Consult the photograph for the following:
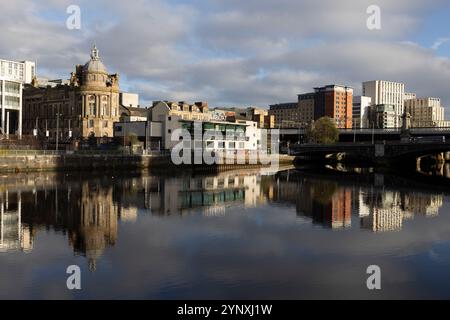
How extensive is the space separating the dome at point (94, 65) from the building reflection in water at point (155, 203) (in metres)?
42.8

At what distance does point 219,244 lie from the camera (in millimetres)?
23828

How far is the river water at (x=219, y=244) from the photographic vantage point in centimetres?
1703

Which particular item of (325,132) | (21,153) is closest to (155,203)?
(21,153)

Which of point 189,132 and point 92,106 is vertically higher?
point 92,106

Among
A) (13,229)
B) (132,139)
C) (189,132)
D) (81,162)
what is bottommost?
(13,229)

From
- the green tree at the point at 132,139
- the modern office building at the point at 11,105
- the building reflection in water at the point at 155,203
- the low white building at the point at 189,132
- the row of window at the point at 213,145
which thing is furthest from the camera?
the row of window at the point at 213,145

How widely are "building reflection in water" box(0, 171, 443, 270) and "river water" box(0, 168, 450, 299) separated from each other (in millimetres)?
134

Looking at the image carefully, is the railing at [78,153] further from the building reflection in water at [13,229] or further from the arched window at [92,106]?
the arched window at [92,106]

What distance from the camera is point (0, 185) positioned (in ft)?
152

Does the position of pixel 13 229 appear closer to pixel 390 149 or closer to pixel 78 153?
pixel 78 153

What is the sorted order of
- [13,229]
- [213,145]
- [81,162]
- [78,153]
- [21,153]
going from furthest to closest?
[213,145], [78,153], [81,162], [21,153], [13,229]

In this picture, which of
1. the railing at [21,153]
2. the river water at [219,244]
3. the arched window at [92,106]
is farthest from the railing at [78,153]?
the arched window at [92,106]

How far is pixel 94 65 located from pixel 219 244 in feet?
266
